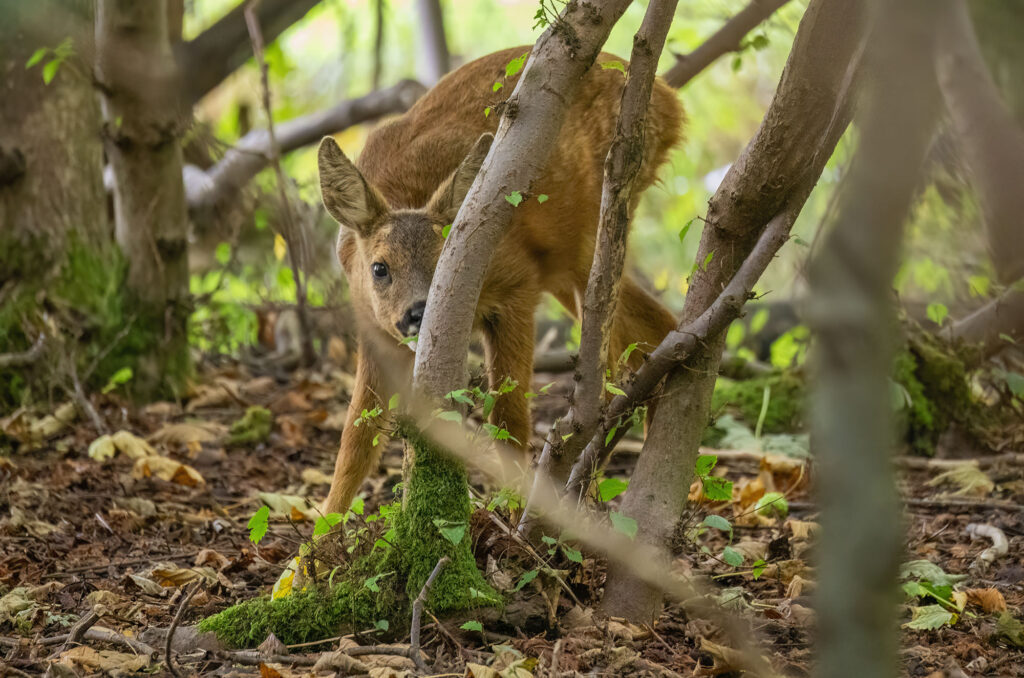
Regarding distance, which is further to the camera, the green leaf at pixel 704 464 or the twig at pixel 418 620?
the green leaf at pixel 704 464

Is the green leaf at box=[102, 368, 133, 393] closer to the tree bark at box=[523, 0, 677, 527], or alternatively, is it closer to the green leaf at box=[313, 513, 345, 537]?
the green leaf at box=[313, 513, 345, 537]

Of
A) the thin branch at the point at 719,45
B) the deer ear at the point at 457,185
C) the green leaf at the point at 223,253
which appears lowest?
the deer ear at the point at 457,185

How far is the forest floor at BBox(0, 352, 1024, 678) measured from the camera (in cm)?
298

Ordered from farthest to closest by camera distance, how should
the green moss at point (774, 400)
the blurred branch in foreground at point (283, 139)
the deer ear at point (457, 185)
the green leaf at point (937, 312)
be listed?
the blurred branch in foreground at point (283, 139)
the green moss at point (774, 400)
the green leaf at point (937, 312)
the deer ear at point (457, 185)

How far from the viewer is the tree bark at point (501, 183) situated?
3.12 metres

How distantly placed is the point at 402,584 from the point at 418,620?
0.25 m

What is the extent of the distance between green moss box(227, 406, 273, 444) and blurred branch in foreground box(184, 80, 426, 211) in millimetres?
2384

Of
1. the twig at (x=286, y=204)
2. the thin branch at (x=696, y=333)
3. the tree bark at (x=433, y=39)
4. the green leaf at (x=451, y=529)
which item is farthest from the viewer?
the tree bark at (x=433, y=39)

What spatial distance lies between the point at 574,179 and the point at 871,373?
3.74 meters

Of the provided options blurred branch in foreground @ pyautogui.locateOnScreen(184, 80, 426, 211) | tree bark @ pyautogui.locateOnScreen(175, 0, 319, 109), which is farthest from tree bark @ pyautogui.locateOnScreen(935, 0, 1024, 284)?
tree bark @ pyautogui.locateOnScreen(175, 0, 319, 109)

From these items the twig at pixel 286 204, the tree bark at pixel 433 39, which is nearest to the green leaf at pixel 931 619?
the twig at pixel 286 204

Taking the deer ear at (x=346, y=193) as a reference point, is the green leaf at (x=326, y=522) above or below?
below

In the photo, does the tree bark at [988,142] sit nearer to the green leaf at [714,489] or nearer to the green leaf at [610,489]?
the green leaf at [714,489]

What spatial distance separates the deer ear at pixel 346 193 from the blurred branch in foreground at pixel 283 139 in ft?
9.52
